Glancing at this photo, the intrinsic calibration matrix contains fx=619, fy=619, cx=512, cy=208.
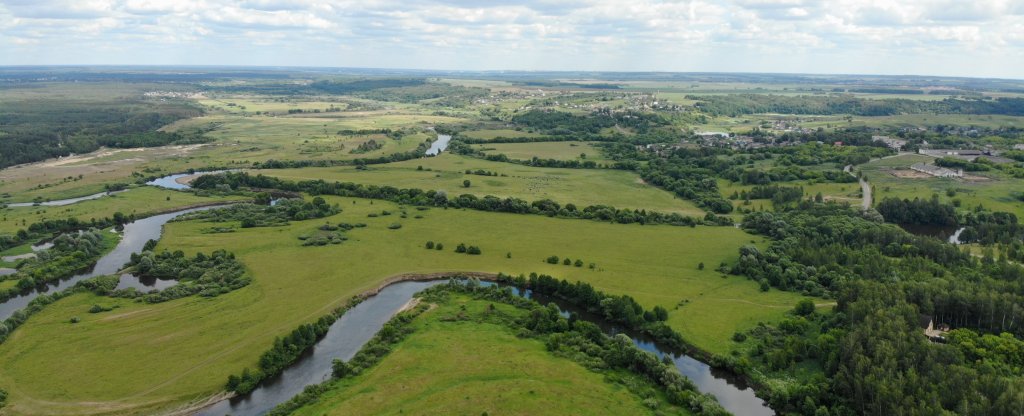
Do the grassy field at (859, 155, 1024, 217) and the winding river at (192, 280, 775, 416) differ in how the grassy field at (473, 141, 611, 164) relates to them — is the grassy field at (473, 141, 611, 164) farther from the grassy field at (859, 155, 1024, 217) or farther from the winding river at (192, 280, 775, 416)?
the winding river at (192, 280, 775, 416)

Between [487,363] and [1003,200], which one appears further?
[1003,200]

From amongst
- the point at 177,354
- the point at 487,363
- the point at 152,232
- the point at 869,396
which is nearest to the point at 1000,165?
the point at 869,396

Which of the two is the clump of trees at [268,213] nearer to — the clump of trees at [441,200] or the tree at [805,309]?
the clump of trees at [441,200]

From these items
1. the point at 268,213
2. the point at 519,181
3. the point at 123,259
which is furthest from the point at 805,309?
the point at 123,259

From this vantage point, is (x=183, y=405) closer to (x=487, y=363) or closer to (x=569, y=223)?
(x=487, y=363)

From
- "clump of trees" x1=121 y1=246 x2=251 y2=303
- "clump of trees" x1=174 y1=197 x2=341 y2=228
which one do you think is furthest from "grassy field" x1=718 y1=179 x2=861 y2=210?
"clump of trees" x1=121 y1=246 x2=251 y2=303

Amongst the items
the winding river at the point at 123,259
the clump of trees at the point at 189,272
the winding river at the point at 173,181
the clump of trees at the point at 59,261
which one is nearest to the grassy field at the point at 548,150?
the winding river at the point at 173,181
